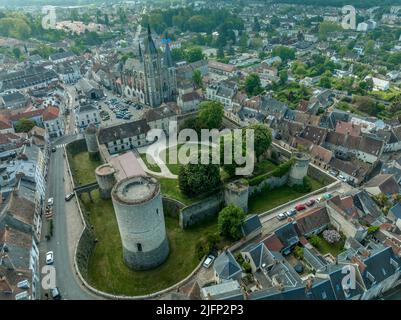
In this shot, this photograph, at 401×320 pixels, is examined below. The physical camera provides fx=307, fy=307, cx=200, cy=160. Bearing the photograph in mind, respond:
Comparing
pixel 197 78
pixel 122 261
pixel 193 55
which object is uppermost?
pixel 193 55

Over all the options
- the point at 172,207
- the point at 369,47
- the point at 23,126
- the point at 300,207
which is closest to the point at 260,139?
the point at 300,207

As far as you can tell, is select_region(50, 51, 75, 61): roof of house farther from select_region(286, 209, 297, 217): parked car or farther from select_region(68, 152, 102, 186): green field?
select_region(286, 209, 297, 217): parked car

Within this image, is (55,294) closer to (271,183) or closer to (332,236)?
(332,236)

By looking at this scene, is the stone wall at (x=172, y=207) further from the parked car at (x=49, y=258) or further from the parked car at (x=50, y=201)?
the parked car at (x=50, y=201)

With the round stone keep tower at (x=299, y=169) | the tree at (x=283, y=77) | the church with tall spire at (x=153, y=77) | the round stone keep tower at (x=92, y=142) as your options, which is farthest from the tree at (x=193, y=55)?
the round stone keep tower at (x=299, y=169)
